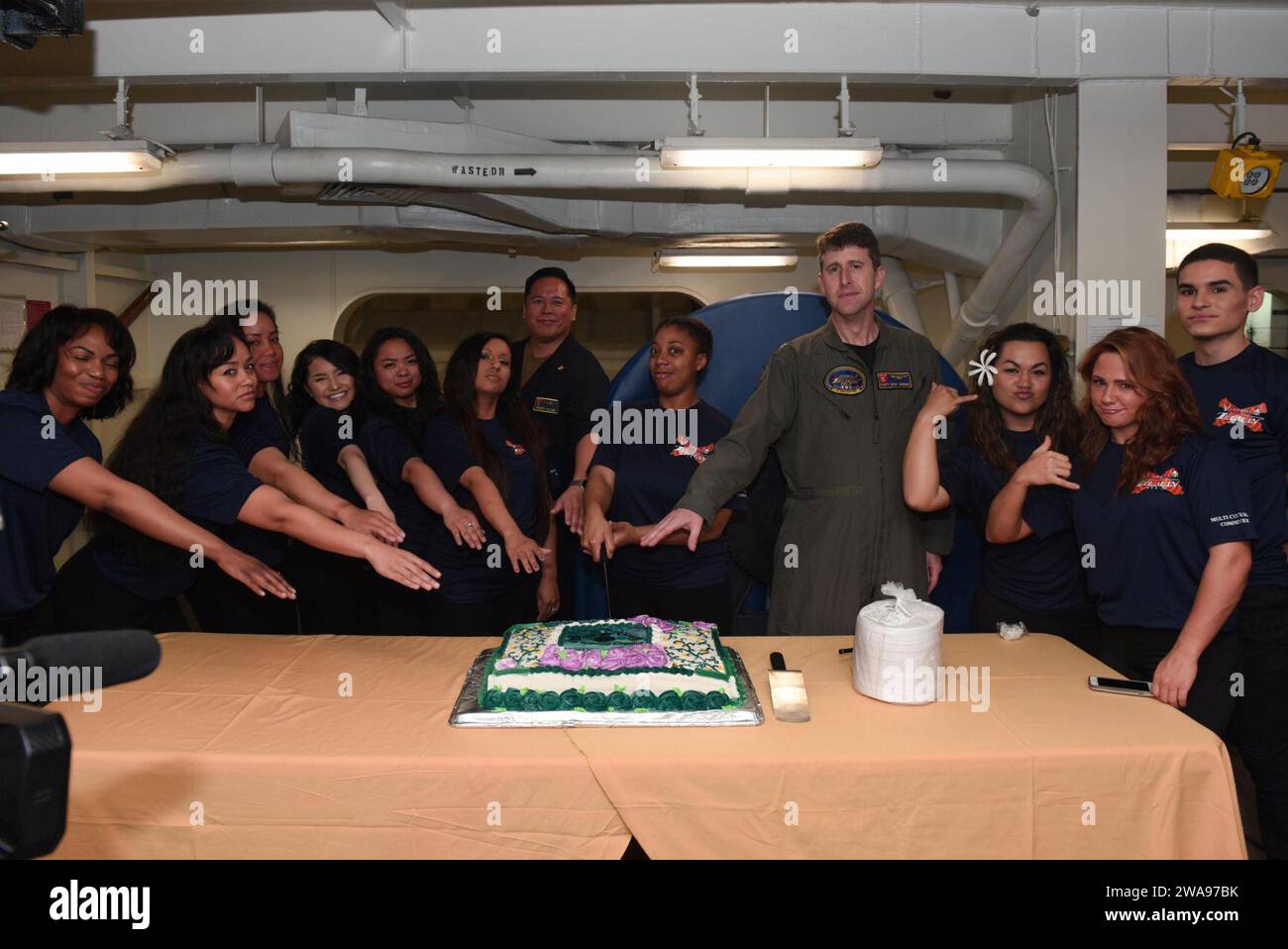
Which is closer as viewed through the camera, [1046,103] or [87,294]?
[1046,103]

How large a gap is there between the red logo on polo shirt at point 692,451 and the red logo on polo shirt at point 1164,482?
1619 mm

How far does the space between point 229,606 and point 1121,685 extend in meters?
3.19

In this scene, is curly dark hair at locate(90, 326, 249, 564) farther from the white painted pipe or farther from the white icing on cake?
the white painted pipe

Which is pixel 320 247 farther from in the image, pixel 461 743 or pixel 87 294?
pixel 461 743

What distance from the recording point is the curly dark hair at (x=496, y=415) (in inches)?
158

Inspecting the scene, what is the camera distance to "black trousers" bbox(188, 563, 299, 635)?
3.88 m

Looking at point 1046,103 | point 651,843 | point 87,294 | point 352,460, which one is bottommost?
point 651,843

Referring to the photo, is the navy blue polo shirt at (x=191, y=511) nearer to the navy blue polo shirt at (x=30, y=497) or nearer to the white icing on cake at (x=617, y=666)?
the navy blue polo shirt at (x=30, y=497)

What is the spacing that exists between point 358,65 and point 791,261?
4.46 meters

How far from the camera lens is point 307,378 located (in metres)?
4.38

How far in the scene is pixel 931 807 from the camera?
7.24ft

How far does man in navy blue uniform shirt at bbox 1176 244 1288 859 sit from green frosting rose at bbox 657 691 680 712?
1.71 metres

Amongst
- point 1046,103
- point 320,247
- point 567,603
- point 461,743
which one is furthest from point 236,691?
point 320,247

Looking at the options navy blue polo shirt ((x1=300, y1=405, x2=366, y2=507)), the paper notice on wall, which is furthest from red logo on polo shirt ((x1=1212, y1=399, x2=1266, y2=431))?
the paper notice on wall
